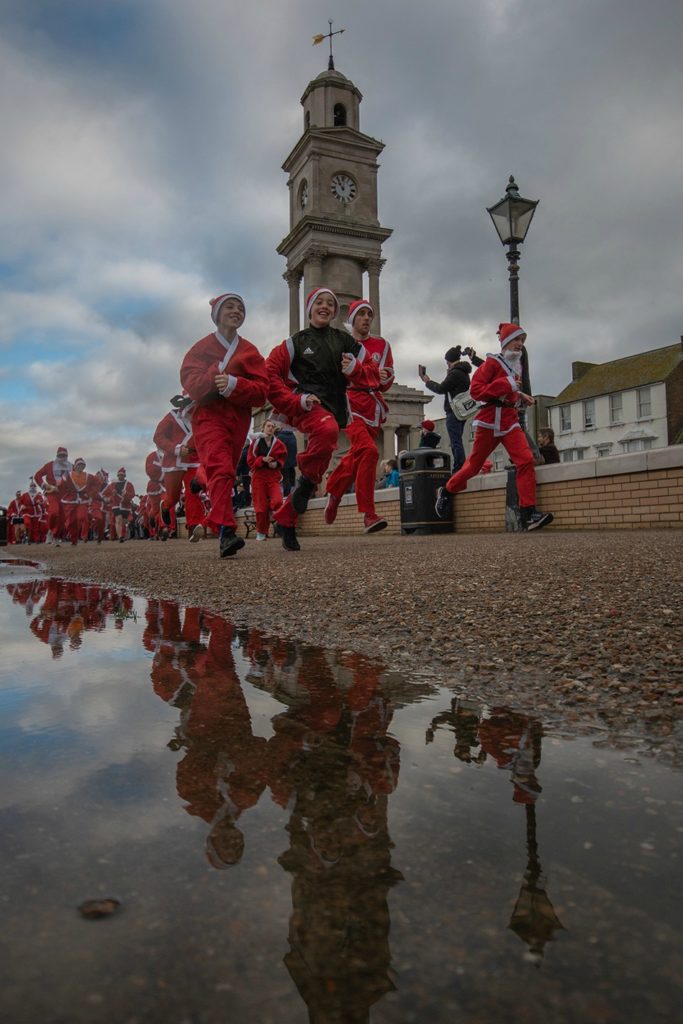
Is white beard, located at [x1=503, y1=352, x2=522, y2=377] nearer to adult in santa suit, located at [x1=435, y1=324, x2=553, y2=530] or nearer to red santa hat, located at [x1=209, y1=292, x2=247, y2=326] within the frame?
adult in santa suit, located at [x1=435, y1=324, x2=553, y2=530]

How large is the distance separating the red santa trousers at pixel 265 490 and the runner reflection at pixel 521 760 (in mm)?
9542

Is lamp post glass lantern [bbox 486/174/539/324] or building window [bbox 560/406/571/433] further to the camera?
building window [bbox 560/406/571/433]

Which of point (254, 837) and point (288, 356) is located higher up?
point (288, 356)

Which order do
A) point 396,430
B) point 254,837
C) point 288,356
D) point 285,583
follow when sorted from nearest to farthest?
point 254,837, point 285,583, point 288,356, point 396,430

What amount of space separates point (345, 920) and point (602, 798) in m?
0.43

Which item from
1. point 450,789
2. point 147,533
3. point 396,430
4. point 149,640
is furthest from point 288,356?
point 396,430

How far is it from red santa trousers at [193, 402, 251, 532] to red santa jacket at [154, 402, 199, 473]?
5.62 meters

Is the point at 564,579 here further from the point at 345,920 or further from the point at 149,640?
the point at 345,920

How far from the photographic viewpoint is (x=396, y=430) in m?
48.7

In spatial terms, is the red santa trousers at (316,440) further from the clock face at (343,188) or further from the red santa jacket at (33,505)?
the clock face at (343,188)

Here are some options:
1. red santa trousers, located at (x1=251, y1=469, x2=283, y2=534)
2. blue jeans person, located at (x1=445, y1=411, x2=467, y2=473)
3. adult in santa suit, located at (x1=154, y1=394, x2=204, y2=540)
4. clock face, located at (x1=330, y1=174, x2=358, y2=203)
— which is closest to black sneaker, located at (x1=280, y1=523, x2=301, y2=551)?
red santa trousers, located at (x1=251, y1=469, x2=283, y2=534)

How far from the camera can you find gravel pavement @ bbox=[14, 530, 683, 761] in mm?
1481

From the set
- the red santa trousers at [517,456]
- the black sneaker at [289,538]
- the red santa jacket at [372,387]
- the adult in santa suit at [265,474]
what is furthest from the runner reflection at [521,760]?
the adult in santa suit at [265,474]

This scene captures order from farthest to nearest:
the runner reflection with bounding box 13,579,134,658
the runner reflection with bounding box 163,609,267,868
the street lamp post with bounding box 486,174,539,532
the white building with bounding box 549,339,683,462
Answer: the white building with bounding box 549,339,683,462 < the street lamp post with bounding box 486,174,539,532 < the runner reflection with bounding box 13,579,134,658 < the runner reflection with bounding box 163,609,267,868
